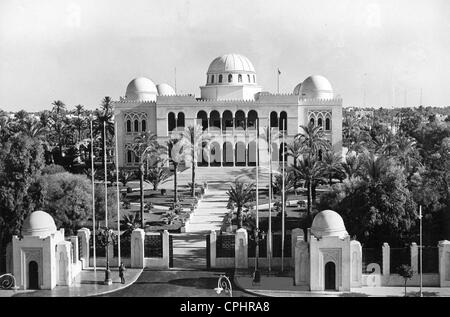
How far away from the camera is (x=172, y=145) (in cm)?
5188

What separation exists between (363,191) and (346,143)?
53517mm

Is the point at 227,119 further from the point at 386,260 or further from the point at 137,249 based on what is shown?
the point at 386,260

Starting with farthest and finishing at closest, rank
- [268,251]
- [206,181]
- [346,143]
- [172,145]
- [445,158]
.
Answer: [346,143] → [206,181] → [172,145] → [445,158] → [268,251]

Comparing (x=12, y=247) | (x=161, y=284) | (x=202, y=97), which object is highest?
(x=202, y=97)

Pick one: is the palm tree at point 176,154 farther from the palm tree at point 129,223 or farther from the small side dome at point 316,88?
the small side dome at point 316,88

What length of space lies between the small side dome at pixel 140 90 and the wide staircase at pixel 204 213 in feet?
37.6

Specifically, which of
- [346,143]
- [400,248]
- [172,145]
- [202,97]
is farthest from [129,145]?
[400,248]

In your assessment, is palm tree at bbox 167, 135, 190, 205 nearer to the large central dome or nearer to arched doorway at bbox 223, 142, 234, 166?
arched doorway at bbox 223, 142, 234, 166

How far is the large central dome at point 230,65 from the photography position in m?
68.2

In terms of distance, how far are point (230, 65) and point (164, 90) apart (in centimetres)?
960

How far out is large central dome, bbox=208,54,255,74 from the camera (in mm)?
68250

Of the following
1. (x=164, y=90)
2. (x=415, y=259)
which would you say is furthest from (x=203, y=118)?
(x=415, y=259)

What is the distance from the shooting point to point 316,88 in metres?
67.6

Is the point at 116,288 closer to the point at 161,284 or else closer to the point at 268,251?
the point at 161,284
